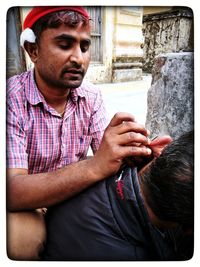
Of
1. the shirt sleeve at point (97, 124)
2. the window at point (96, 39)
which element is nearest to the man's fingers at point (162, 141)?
the shirt sleeve at point (97, 124)

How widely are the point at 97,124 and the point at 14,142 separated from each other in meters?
0.32

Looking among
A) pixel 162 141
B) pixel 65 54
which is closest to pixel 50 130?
pixel 65 54

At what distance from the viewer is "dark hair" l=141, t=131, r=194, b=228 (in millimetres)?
1002

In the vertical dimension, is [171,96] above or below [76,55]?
below

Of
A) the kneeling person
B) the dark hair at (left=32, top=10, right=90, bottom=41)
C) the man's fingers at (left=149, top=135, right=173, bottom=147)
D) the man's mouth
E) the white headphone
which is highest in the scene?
the dark hair at (left=32, top=10, right=90, bottom=41)

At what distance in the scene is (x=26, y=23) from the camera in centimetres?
104

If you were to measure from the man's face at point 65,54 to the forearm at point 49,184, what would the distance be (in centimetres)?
A: 27

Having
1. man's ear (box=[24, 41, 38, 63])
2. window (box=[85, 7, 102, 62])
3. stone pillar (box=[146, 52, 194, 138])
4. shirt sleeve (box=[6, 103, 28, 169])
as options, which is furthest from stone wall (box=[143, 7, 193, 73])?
shirt sleeve (box=[6, 103, 28, 169])

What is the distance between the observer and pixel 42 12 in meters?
1.02

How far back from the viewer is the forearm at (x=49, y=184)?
1.07 metres

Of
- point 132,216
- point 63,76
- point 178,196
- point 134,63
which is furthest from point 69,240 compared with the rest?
point 134,63

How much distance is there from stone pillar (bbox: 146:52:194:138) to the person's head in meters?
0.25

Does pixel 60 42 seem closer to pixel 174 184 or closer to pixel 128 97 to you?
pixel 128 97

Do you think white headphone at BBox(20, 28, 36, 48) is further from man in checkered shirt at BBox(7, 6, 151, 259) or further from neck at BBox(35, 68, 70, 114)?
neck at BBox(35, 68, 70, 114)
